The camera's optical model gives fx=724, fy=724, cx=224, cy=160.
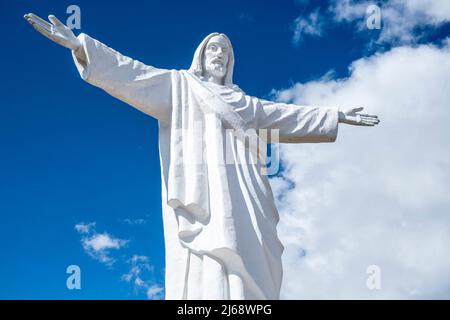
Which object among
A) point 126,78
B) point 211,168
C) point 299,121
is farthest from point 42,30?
point 299,121

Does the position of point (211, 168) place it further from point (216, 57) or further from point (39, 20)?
point (39, 20)

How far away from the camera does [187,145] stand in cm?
955

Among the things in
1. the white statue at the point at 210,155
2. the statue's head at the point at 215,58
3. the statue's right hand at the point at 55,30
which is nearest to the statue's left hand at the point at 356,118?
the white statue at the point at 210,155

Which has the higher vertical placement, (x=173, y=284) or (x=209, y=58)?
(x=209, y=58)

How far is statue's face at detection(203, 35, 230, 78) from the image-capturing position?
10.7 meters

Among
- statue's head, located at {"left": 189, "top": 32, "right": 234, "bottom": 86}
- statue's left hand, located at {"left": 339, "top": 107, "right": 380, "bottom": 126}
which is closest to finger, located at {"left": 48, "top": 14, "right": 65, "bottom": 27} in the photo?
statue's head, located at {"left": 189, "top": 32, "right": 234, "bottom": 86}

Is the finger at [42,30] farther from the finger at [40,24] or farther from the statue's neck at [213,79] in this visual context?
the statue's neck at [213,79]

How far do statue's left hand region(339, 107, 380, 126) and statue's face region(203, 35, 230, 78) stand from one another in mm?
1880

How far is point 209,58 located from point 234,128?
1.45m

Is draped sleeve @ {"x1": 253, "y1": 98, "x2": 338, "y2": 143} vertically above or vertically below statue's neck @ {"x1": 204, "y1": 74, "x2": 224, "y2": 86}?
below

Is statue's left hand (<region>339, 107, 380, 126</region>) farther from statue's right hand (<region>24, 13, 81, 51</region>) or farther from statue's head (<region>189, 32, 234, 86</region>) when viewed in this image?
statue's right hand (<region>24, 13, 81, 51</region>)
